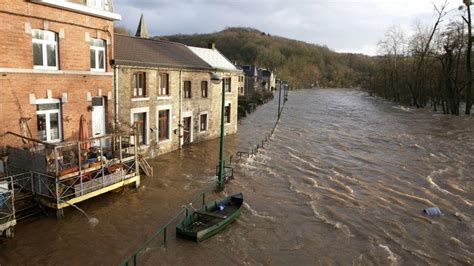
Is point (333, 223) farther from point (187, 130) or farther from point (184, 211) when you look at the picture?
point (187, 130)

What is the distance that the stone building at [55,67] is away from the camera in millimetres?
15211

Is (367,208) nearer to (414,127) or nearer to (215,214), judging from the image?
(215,214)

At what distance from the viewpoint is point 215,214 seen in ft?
48.9

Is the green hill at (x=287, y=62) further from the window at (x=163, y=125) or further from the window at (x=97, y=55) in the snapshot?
the window at (x=97, y=55)

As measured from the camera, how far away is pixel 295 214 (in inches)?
655

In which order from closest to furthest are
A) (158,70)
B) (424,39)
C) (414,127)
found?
(158,70)
(414,127)
(424,39)

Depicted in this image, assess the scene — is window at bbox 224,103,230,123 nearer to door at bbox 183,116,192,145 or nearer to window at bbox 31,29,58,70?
door at bbox 183,116,192,145

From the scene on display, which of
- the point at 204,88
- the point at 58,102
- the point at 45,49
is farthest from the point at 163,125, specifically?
the point at 45,49

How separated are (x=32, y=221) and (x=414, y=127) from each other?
136 feet

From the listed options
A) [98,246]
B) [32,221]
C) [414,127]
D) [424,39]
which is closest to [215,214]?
[98,246]

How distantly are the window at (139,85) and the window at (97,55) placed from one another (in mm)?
2588

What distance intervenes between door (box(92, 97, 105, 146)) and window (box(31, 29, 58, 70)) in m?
3.13

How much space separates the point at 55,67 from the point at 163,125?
9.21 m

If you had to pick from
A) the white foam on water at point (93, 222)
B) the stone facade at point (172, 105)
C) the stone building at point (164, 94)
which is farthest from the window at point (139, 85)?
the white foam on water at point (93, 222)
